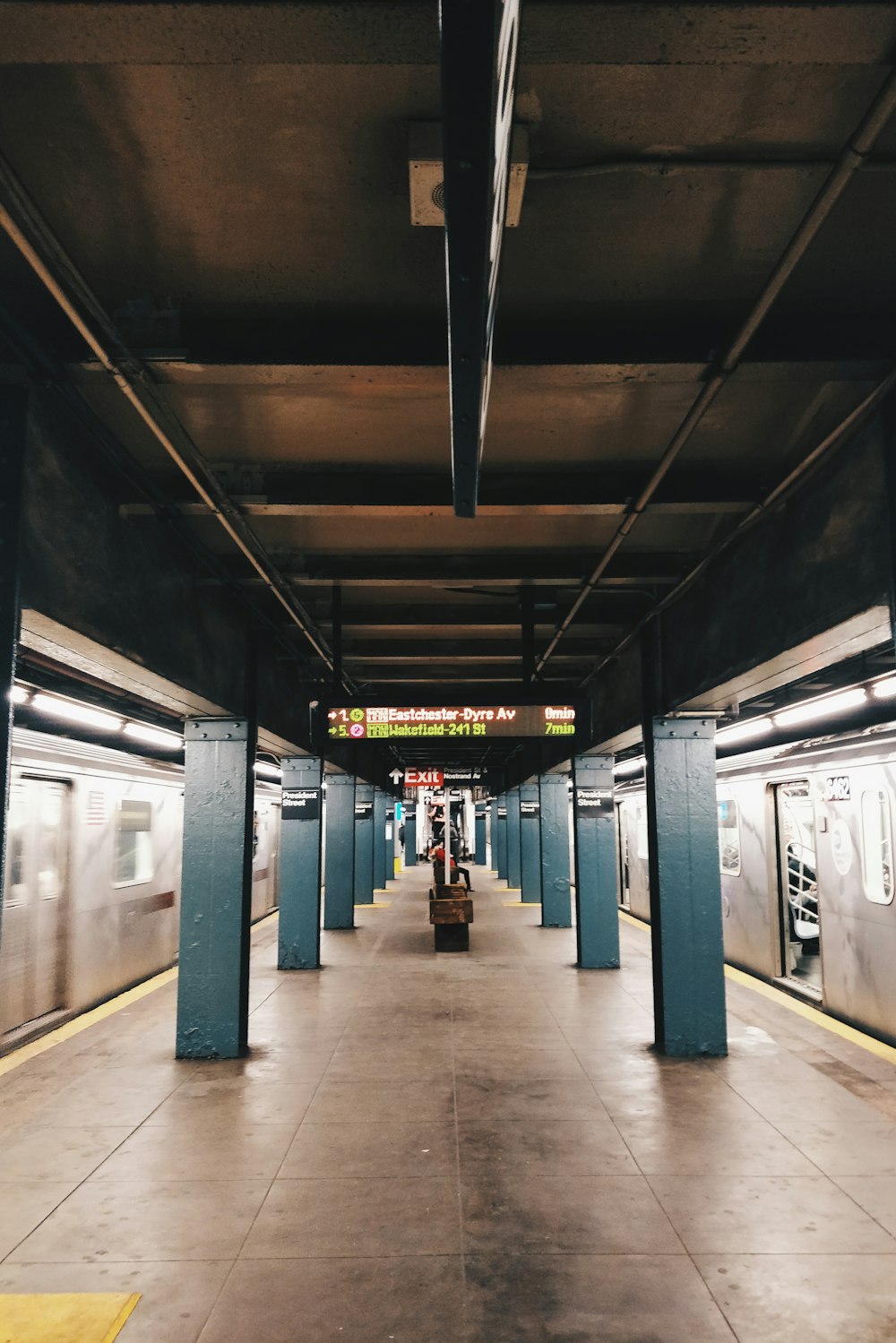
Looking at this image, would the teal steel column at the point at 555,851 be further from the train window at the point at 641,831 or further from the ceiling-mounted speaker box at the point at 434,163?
the ceiling-mounted speaker box at the point at 434,163

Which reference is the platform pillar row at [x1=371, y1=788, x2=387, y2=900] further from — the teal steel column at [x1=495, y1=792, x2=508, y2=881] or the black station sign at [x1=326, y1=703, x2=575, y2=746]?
the black station sign at [x1=326, y1=703, x2=575, y2=746]

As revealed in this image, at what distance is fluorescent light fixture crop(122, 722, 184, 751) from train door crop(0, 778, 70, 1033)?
33.3 inches

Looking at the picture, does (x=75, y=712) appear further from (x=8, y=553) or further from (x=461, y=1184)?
(x=461, y=1184)

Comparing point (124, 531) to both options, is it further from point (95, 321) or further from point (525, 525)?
point (525, 525)

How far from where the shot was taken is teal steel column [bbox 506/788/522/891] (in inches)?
1001

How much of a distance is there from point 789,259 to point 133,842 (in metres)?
9.58

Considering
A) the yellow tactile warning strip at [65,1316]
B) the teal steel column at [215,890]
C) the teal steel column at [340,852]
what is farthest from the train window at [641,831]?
the yellow tactile warning strip at [65,1316]

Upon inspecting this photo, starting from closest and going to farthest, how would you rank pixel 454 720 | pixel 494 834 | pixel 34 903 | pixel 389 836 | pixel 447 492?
pixel 447 492
pixel 454 720
pixel 34 903
pixel 389 836
pixel 494 834

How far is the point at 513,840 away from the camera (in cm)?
2700

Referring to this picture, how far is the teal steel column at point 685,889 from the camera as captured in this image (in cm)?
762

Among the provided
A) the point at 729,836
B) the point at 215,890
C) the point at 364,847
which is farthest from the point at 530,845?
the point at 215,890

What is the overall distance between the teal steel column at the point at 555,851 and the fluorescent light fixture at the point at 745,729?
6311 millimetres

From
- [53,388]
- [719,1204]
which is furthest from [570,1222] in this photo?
[53,388]

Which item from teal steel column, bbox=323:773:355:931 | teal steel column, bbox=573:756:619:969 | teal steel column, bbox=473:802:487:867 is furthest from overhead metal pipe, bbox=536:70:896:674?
teal steel column, bbox=473:802:487:867
